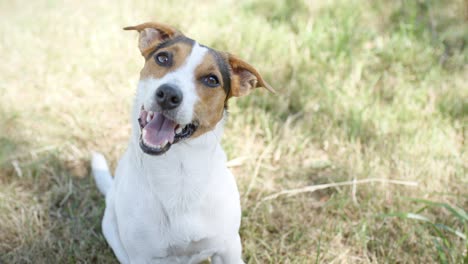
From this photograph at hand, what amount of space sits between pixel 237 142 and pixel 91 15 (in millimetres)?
3438

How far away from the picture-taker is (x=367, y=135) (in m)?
4.91

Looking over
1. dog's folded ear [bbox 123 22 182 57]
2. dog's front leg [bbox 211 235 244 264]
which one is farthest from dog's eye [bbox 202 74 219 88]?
dog's front leg [bbox 211 235 244 264]

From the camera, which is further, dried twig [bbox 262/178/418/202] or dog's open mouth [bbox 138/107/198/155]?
dried twig [bbox 262/178/418/202]

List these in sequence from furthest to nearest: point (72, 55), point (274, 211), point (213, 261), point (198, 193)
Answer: point (72, 55) → point (274, 211) → point (213, 261) → point (198, 193)

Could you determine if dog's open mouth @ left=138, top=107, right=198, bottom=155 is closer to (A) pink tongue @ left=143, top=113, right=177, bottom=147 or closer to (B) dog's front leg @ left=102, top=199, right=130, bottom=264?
(A) pink tongue @ left=143, top=113, right=177, bottom=147

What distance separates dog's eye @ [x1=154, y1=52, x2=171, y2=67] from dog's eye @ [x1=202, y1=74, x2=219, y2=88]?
0.76 ft

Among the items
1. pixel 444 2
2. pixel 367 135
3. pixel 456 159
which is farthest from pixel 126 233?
pixel 444 2

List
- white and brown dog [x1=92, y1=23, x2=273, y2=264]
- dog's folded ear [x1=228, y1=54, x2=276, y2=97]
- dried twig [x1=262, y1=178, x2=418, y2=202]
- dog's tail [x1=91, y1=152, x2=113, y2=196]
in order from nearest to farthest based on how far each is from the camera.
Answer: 1. white and brown dog [x1=92, y1=23, x2=273, y2=264]
2. dog's folded ear [x1=228, y1=54, x2=276, y2=97]
3. dog's tail [x1=91, y1=152, x2=113, y2=196]
4. dried twig [x1=262, y1=178, x2=418, y2=202]

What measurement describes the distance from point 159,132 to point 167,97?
0.77 feet

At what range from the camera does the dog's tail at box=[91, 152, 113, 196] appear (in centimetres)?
416

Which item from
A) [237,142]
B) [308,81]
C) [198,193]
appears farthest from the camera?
[308,81]

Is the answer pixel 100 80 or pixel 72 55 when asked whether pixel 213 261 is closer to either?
pixel 100 80

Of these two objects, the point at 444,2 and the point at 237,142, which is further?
the point at 444,2

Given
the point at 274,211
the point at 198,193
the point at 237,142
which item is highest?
the point at 198,193
